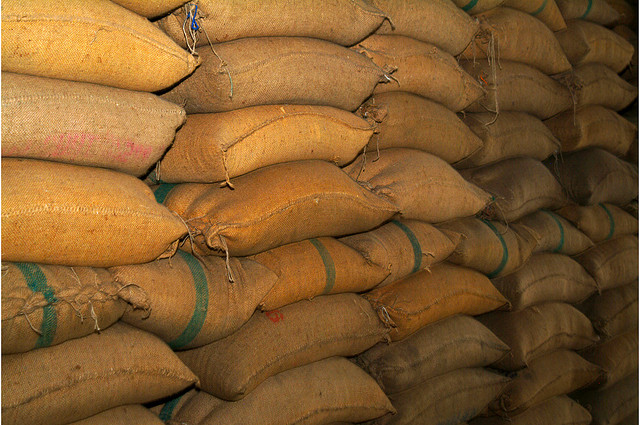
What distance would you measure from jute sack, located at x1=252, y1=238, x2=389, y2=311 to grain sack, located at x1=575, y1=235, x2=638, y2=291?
5.41ft

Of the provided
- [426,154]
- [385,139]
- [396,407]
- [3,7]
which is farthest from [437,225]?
[3,7]

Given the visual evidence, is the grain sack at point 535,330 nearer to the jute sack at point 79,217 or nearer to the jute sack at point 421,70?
the jute sack at point 421,70

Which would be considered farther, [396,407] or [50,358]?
[396,407]

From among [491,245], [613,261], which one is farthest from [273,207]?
→ [613,261]

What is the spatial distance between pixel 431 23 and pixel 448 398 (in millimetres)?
1418

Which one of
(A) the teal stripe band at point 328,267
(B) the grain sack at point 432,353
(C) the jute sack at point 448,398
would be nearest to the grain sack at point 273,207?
(A) the teal stripe band at point 328,267

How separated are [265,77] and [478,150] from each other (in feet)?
4.01

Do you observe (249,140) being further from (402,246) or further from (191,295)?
(402,246)

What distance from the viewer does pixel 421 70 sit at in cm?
228

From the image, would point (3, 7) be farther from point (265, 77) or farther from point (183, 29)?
point (265, 77)

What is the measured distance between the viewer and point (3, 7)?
4.17 feet

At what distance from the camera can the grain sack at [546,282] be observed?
2.71 m

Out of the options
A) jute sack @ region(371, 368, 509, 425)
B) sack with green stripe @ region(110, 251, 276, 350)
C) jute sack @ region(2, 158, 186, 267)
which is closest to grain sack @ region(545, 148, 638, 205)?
jute sack @ region(371, 368, 509, 425)

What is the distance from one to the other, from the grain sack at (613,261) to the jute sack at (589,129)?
20.8 inches
